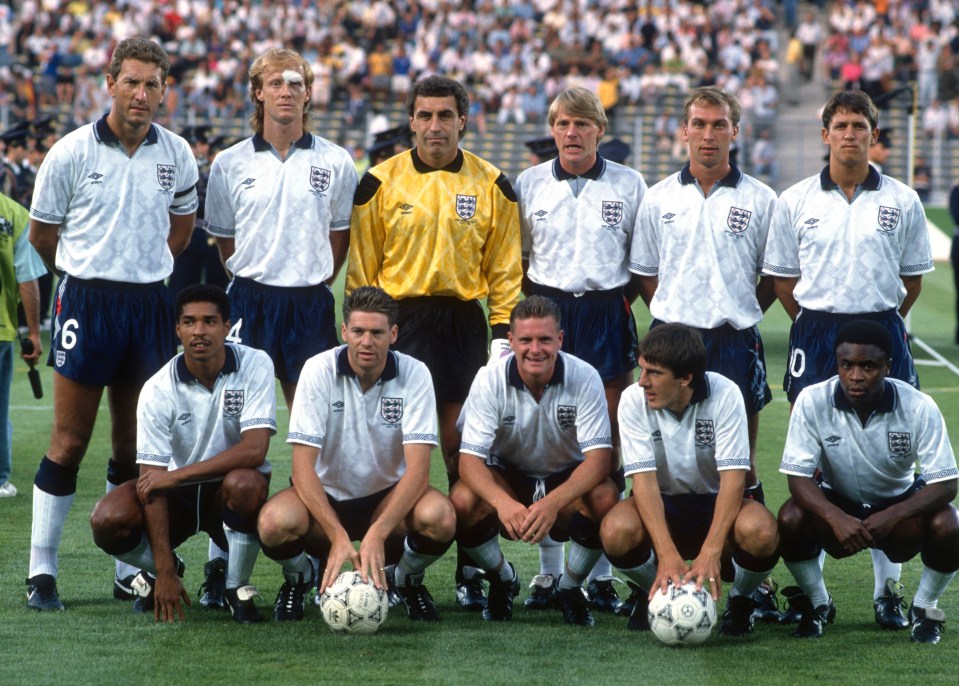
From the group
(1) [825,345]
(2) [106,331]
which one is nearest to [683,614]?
(1) [825,345]

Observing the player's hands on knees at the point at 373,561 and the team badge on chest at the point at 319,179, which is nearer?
the player's hands on knees at the point at 373,561

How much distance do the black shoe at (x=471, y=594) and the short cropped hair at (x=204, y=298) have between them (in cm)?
151

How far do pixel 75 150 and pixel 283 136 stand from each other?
3.03ft

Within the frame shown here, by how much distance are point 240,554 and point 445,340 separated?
1.31 meters

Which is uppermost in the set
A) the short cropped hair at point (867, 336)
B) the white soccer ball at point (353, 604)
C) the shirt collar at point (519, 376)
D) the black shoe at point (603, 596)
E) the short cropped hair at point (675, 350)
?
the short cropped hair at point (867, 336)

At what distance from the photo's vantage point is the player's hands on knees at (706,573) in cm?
529

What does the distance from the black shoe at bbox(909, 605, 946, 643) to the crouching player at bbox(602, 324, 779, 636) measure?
573 mm

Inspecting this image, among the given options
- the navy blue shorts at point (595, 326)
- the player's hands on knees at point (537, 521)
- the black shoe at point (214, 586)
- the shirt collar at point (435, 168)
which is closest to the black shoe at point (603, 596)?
the player's hands on knees at point (537, 521)

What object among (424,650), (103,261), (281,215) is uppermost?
(281,215)

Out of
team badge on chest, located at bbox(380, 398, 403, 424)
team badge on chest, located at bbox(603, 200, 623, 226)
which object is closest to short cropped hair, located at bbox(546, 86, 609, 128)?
team badge on chest, located at bbox(603, 200, 623, 226)

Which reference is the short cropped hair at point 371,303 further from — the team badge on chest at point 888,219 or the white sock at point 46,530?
the team badge on chest at point 888,219

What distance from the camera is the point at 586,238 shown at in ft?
20.7

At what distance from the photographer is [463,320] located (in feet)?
20.7

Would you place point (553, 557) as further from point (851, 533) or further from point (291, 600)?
point (851, 533)
